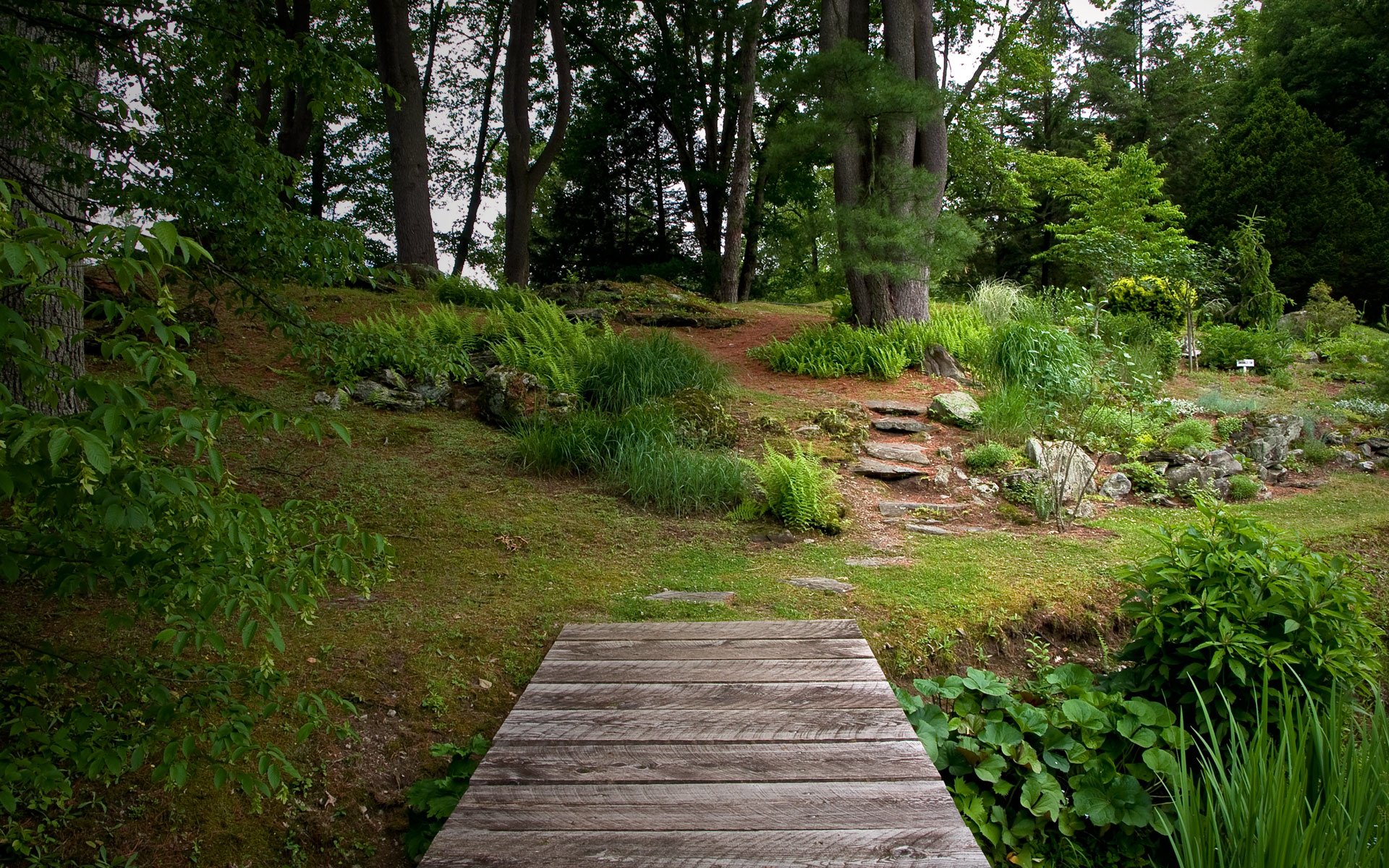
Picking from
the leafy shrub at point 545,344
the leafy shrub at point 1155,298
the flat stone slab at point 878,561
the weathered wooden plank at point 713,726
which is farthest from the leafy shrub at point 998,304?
the weathered wooden plank at point 713,726

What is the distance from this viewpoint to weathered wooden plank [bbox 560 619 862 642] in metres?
2.90

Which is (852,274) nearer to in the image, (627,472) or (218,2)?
(627,472)

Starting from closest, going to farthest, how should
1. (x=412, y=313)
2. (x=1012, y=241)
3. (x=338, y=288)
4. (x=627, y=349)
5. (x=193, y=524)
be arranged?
(x=193, y=524), (x=627, y=349), (x=412, y=313), (x=338, y=288), (x=1012, y=241)

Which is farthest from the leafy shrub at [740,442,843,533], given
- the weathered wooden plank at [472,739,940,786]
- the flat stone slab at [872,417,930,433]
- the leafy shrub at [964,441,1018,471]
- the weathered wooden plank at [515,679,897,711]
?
the weathered wooden plank at [472,739,940,786]

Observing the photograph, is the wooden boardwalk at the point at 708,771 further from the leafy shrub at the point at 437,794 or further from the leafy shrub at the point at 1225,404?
the leafy shrub at the point at 1225,404

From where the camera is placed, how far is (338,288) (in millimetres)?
10562

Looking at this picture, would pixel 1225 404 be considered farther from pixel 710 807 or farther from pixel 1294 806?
pixel 710 807

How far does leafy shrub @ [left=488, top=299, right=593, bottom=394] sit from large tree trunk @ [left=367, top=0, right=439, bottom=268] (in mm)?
4043

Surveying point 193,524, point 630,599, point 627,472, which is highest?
point 193,524

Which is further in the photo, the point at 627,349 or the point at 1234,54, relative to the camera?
the point at 1234,54

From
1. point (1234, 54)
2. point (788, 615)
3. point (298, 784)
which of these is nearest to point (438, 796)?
point (298, 784)

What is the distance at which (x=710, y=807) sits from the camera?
181 cm

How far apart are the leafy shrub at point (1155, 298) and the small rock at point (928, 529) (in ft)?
25.6

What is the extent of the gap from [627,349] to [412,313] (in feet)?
11.0
